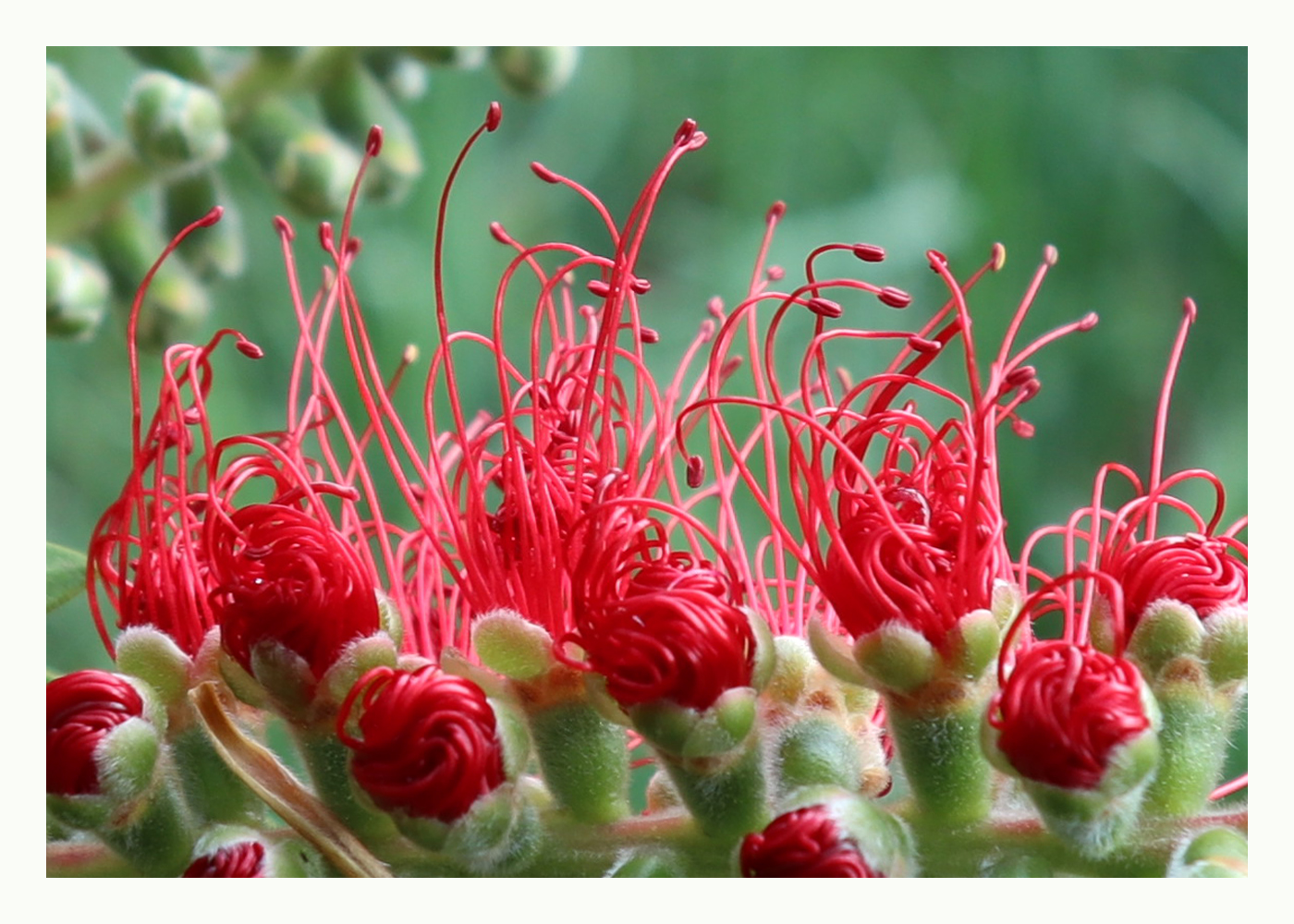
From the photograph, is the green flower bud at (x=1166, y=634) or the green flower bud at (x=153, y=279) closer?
the green flower bud at (x=1166, y=634)

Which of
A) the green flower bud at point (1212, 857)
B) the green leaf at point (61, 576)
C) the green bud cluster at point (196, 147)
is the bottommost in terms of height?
the green flower bud at point (1212, 857)

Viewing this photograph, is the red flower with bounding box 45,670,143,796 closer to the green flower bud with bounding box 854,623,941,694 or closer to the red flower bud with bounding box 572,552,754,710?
the red flower bud with bounding box 572,552,754,710

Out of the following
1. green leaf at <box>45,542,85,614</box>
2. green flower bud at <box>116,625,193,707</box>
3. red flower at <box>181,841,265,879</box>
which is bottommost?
red flower at <box>181,841,265,879</box>

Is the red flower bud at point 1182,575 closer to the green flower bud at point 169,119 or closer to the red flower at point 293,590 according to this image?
the red flower at point 293,590

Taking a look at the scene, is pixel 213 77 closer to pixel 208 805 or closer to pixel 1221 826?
pixel 208 805

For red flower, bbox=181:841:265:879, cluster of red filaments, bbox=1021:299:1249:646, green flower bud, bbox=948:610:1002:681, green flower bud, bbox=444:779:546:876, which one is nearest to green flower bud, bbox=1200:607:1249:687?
cluster of red filaments, bbox=1021:299:1249:646

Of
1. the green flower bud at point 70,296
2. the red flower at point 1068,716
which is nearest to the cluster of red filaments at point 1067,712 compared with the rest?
the red flower at point 1068,716

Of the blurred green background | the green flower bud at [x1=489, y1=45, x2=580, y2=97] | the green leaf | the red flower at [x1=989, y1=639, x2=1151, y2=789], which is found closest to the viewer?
the red flower at [x1=989, y1=639, x2=1151, y2=789]

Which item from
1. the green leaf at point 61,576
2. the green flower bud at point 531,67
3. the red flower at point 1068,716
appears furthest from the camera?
the green flower bud at point 531,67
